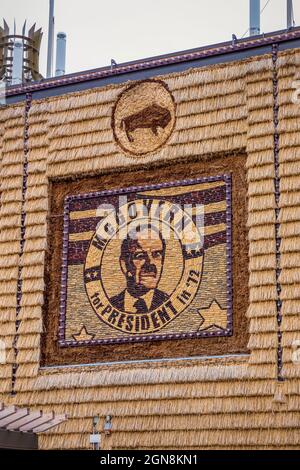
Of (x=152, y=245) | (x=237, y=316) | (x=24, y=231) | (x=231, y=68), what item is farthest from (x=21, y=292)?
(x=231, y=68)

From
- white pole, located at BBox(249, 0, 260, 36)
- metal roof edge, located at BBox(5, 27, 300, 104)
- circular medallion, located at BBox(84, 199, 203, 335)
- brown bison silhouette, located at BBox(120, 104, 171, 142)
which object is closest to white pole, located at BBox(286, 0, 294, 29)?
white pole, located at BBox(249, 0, 260, 36)

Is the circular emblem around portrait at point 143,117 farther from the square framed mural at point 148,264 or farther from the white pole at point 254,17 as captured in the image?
the white pole at point 254,17

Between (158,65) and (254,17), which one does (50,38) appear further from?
(254,17)

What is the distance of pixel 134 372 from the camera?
56.5 feet

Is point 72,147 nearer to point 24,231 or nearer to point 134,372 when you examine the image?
point 24,231

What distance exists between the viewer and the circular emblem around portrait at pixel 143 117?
1816 centimetres

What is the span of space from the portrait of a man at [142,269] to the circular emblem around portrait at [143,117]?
1427mm

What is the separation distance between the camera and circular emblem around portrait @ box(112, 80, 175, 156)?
1816 centimetres

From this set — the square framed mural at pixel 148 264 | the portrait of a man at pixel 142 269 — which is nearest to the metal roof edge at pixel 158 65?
the square framed mural at pixel 148 264

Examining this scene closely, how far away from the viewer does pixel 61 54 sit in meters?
21.1

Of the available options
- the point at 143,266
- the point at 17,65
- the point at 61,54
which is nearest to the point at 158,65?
the point at 61,54

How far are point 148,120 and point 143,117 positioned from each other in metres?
0.10

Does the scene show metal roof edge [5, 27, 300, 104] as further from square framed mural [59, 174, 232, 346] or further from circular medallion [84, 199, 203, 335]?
circular medallion [84, 199, 203, 335]

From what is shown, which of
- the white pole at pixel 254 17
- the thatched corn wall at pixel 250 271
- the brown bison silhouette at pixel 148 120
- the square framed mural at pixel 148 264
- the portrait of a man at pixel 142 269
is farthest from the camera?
the white pole at pixel 254 17
